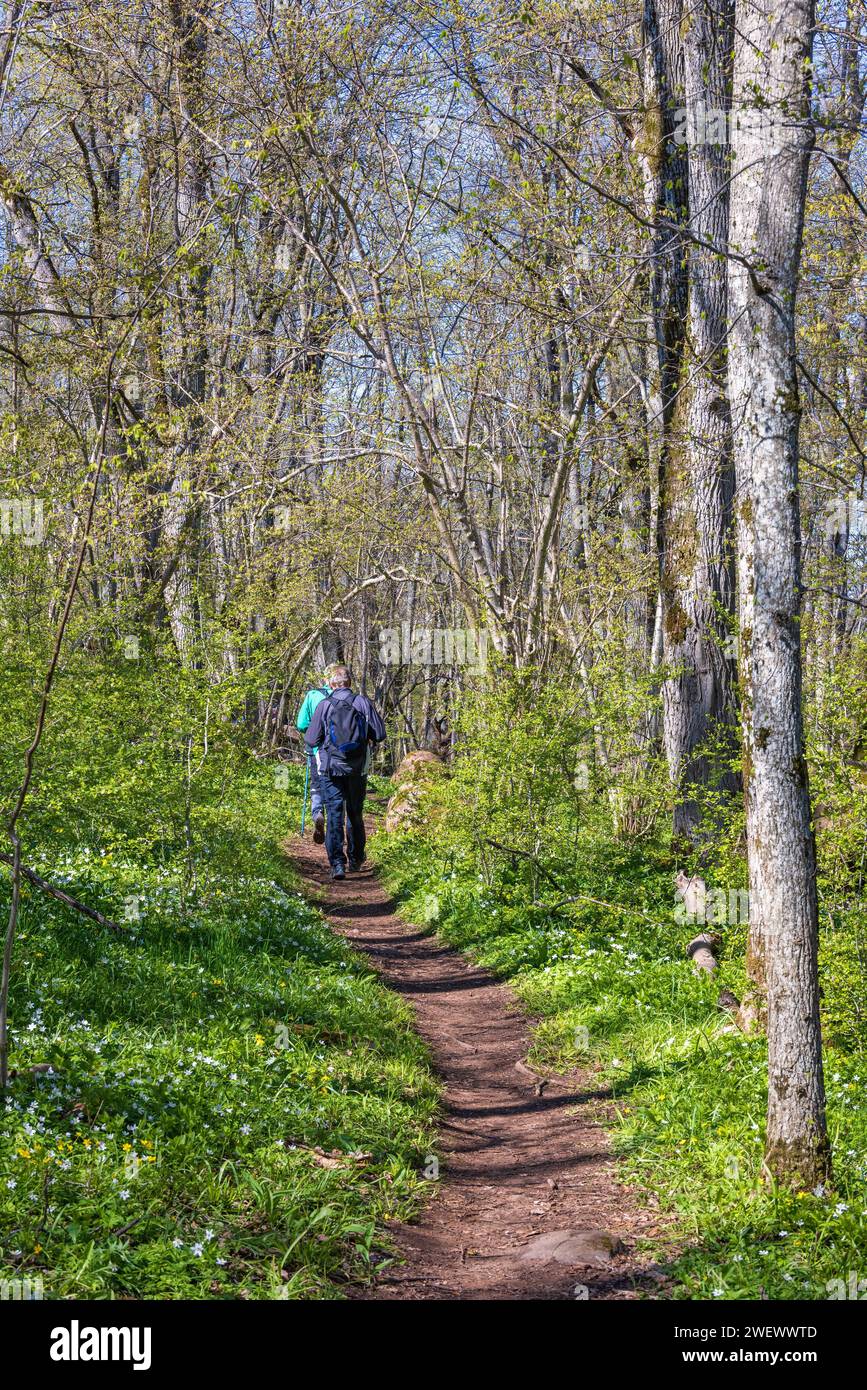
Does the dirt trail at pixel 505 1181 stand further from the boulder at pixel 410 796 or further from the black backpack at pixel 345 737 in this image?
the boulder at pixel 410 796

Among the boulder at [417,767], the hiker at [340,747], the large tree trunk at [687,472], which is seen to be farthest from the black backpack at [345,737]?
the large tree trunk at [687,472]

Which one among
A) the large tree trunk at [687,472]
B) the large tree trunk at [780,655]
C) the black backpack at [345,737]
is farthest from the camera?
the black backpack at [345,737]

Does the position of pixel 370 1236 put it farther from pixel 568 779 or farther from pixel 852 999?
pixel 568 779

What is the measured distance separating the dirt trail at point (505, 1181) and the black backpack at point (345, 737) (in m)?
3.45

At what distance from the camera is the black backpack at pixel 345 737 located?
11.3m

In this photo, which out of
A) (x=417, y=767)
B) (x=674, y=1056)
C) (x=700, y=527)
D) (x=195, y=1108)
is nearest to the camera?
(x=195, y=1108)

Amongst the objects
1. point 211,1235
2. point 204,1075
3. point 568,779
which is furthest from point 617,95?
point 211,1235

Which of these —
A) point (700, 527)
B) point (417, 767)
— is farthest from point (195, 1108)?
point (417, 767)

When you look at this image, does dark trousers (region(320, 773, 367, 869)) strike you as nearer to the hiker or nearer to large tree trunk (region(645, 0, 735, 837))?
the hiker

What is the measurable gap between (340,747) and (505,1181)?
6.67 metres

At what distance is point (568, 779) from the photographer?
30.5ft

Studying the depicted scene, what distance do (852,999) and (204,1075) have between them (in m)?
3.16

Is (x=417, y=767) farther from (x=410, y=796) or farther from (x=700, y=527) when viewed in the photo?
(x=700, y=527)

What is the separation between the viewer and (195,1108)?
4484 millimetres
